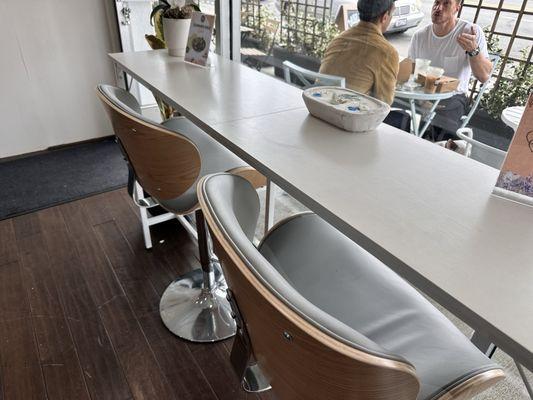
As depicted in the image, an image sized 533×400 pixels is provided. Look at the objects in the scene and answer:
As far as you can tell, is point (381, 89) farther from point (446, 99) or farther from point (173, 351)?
point (173, 351)

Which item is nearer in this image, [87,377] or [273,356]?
[273,356]

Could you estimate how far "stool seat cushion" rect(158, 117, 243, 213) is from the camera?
131cm

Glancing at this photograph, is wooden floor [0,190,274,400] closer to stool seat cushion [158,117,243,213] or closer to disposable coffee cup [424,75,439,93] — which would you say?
stool seat cushion [158,117,243,213]

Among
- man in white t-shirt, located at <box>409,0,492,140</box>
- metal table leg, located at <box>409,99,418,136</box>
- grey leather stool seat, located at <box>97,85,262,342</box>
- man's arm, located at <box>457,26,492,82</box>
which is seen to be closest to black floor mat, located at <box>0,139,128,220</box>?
grey leather stool seat, located at <box>97,85,262,342</box>

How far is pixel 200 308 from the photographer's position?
66.6 inches

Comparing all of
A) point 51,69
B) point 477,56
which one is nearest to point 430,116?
point 477,56

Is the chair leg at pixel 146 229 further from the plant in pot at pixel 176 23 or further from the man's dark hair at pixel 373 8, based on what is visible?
the man's dark hair at pixel 373 8

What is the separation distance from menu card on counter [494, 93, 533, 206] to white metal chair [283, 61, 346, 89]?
3.93 ft

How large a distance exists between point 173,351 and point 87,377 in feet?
Result: 1.06

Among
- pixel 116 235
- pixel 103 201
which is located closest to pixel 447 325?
pixel 116 235

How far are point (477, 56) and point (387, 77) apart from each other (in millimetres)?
387

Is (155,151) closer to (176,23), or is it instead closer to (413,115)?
(176,23)

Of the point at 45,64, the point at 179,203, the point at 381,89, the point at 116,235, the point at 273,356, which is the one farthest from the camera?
the point at 45,64

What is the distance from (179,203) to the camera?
51.7 inches
